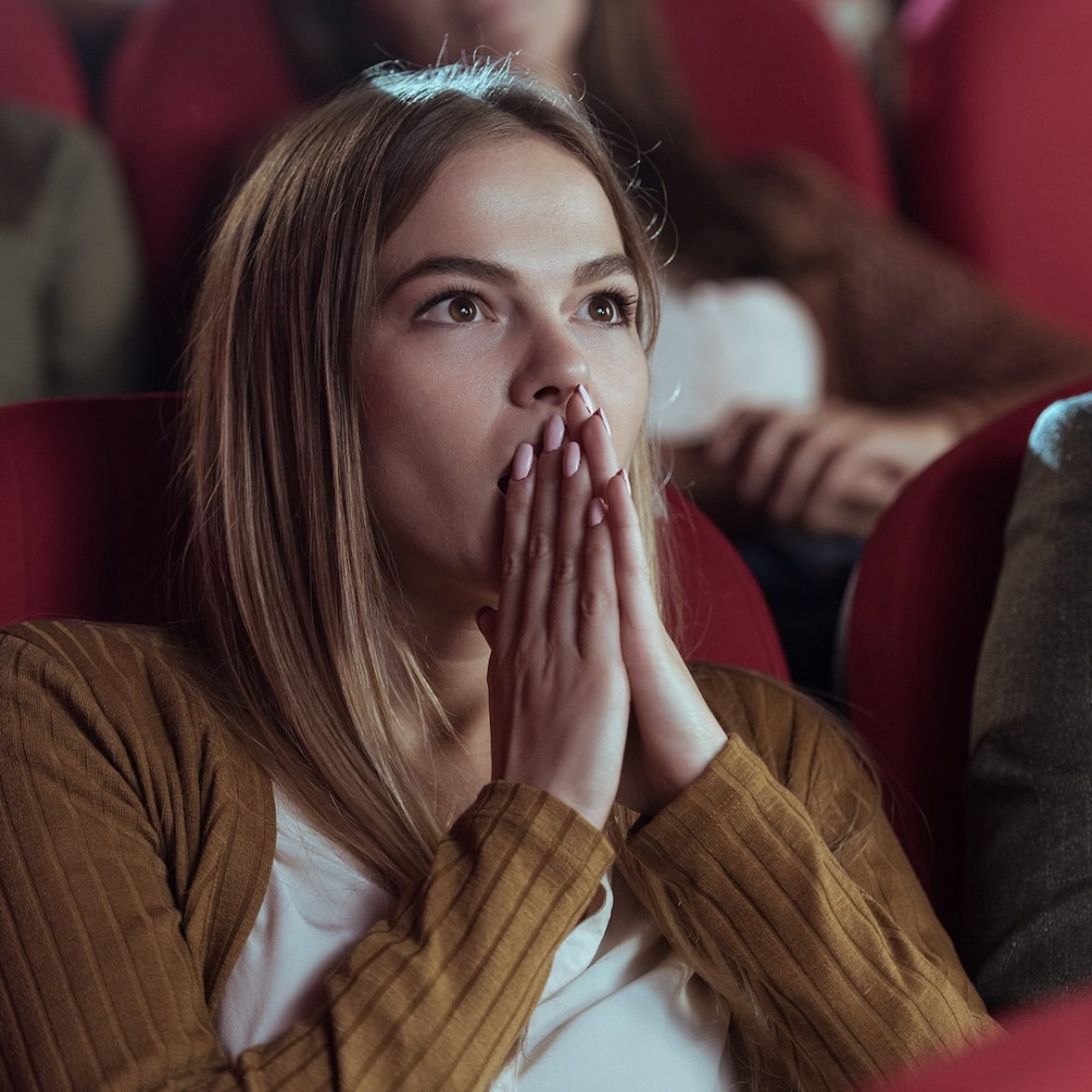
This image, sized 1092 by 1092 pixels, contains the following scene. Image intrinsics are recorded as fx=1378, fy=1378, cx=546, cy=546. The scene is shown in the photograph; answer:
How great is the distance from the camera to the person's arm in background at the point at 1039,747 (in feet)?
2.83

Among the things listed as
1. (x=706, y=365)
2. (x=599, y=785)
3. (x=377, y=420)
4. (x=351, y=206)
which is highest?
(x=351, y=206)

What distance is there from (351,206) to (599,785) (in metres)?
0.38

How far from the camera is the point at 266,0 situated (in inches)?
63.1

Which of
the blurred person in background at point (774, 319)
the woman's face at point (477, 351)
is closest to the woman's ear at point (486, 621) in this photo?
the woman's face at point (477, 351)

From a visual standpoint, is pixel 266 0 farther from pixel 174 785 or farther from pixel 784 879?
pixel 784 879

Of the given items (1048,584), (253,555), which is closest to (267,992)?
(253,555)

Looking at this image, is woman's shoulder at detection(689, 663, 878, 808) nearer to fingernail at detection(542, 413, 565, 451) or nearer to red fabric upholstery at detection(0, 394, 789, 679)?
fingernail at detection(542, 413, 565, 451)

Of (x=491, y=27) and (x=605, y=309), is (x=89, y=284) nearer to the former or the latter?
(x=491, y=27)

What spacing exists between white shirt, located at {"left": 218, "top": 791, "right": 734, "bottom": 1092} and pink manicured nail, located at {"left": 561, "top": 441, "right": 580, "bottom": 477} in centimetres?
→ 24

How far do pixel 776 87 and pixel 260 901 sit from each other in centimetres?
139

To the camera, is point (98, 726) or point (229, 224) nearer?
point (98, 726)

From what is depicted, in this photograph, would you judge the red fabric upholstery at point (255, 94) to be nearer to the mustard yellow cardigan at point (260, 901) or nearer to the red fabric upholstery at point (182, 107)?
the red fabric upholstery at point (182, 107)

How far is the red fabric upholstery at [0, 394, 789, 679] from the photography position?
2.95 feet

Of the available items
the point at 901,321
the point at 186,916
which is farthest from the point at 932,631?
the point at 901,321
